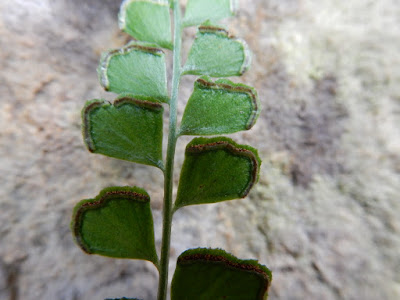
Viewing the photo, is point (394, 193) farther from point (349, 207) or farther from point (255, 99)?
point (255, 99)

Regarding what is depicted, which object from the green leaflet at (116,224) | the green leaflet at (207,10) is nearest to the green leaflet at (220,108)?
the green leaflet at (116,224)

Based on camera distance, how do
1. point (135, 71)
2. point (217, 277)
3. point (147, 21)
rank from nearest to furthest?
1. point (217, 277)
2. point (135, 71)
3. point (147, 21)

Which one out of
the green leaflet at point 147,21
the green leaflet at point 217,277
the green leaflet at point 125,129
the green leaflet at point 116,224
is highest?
the green leaflet at point 147,21

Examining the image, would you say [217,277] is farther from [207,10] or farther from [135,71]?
[207,10]

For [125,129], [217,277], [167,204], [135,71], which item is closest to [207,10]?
[135,71]

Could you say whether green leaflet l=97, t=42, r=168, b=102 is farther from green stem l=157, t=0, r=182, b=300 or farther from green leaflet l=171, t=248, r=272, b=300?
green leaflet l=171, t=248, r=272, b=300

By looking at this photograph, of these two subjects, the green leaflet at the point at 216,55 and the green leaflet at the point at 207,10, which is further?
the green leaflet at the point at 207,10

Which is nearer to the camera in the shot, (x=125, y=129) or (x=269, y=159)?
(x=125, y=129)

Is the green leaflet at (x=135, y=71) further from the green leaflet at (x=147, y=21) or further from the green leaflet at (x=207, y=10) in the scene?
the green leaflet at (x=207, y=10)
